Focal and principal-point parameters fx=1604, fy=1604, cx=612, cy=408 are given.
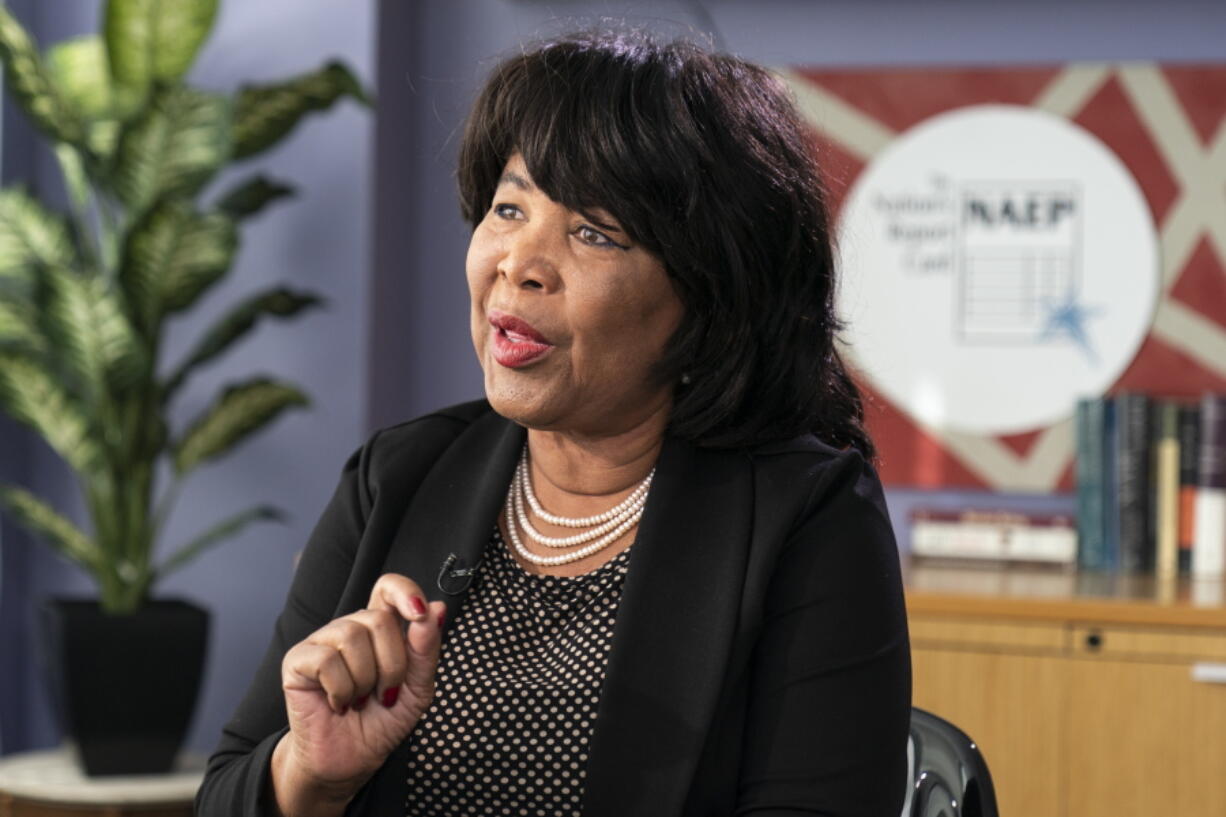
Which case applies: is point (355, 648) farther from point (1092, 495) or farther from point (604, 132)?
point (1092, 495)

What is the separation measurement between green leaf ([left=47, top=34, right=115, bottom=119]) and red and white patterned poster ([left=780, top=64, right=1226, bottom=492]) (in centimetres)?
145


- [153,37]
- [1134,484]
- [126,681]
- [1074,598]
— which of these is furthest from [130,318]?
[1134,484]

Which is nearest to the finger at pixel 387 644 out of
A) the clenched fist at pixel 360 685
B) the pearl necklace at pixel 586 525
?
the clenched fist at pixel 360 685

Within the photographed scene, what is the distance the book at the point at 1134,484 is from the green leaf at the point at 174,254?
6.08 ft

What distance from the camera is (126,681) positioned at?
10.7ft

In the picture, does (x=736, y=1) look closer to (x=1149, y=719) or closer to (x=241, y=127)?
(x=241, y=127)

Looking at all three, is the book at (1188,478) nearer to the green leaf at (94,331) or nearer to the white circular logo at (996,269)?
the white circular logo at (996,269)

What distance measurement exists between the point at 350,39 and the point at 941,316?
1435mm

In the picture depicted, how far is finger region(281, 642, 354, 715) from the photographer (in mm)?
1125

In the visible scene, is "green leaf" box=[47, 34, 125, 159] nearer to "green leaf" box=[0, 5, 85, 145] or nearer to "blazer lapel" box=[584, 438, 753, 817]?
"green leaf" box=[0, 5, 85, 145]

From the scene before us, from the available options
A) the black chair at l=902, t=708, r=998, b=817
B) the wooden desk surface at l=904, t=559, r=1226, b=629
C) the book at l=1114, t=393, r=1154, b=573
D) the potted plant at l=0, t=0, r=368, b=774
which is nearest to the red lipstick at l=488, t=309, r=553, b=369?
the black chair at l=902, t=708, r=998, b=817

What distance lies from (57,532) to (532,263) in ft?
7.78

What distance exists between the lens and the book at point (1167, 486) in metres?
3.20

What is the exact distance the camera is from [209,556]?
3689 mm
